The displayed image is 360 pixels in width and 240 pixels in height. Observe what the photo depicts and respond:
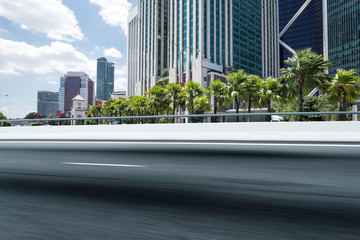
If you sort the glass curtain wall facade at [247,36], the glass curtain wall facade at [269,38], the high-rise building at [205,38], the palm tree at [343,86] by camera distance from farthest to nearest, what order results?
the glass curtain wall facade at [269,38]
the glass curtain wall facade at [247,36]
the high-rise building at [205,38]
the palm tree at [343,86]

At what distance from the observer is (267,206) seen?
7.24 ft

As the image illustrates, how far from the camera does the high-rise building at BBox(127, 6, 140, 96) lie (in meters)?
155

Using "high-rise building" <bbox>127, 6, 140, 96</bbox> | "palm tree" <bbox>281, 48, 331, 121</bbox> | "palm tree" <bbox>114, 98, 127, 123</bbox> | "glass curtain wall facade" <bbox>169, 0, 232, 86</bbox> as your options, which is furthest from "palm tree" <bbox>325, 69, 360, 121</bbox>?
"high-rise building" <bbox>127, 6, 140, 96</bbox>

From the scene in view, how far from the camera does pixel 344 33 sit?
90.2m

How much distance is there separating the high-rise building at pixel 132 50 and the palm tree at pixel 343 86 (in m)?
136

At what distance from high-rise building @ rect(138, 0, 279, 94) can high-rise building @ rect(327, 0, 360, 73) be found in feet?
78.0

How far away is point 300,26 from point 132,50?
10916cm

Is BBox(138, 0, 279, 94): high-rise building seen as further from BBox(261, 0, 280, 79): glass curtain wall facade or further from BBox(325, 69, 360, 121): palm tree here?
BBox(325, 69, 360, 121): palm tree

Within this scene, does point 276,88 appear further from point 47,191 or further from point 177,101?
point 47,191

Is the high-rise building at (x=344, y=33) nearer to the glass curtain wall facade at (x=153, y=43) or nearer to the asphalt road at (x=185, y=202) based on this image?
the glass curtain wall facade at (x=153, y=43)

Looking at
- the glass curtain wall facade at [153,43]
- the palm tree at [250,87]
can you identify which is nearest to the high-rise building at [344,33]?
the glass curtain wall facade at [153,43]

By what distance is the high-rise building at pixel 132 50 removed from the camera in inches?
6109

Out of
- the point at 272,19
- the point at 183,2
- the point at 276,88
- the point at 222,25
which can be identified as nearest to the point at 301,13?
the point at 272,19

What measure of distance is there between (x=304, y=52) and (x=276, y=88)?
28.3 feet
